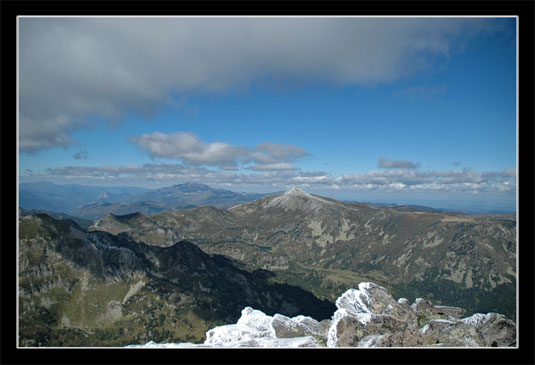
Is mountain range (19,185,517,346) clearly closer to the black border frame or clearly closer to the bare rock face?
the bare rock face

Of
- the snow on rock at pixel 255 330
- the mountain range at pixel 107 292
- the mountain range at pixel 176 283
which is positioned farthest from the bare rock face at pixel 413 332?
the mountain range at pixel 107 292

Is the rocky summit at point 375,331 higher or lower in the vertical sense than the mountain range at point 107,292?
higher

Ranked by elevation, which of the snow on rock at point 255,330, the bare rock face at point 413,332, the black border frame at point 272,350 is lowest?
the snow on rock at point 255,330

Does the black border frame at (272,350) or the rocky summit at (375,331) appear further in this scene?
the rocky summit at (375,331)

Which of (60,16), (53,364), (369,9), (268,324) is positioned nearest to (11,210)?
(53,364)

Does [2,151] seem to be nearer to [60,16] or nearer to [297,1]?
[60,16]

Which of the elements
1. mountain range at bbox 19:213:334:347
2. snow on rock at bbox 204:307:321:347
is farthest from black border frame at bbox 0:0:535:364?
mountain range at bbox 19:213:334:347

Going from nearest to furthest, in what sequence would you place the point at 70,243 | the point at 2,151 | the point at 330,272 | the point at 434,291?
the point at 2,151 → the point at 70,243 → the point at 434,291 → the point at 330,272

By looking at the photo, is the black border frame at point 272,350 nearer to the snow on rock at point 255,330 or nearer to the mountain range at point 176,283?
the snow on rock at point 255,330
